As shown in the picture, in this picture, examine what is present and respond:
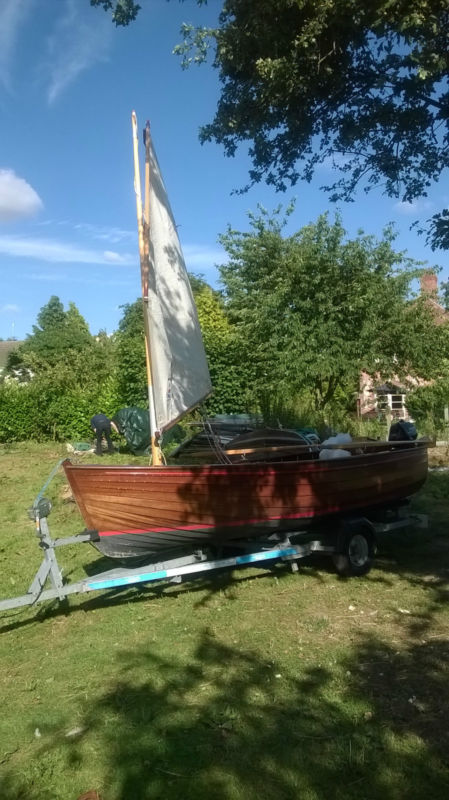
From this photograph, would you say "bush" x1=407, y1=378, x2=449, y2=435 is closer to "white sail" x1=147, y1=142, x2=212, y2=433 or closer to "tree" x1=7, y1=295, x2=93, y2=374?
"white sail" x1=147, y1=142, x2=212, y2=433

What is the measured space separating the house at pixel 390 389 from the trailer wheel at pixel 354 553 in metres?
11.9

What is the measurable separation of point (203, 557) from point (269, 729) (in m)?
2.79

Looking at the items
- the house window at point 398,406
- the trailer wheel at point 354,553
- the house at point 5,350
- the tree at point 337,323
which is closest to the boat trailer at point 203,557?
the trailer wheel at point 354,553

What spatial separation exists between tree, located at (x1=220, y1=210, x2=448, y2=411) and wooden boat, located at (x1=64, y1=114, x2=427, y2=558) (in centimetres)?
940

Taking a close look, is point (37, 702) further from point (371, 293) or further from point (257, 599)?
point (371, 293)

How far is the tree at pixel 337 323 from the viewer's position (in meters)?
17.2

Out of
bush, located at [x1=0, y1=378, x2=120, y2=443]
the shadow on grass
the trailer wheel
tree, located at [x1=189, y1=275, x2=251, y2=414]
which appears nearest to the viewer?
the shadow on grass

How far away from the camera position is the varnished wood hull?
5883mm

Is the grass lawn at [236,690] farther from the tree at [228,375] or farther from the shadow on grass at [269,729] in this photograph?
the tree at [228,375]

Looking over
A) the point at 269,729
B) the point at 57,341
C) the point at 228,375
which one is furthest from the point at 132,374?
the point at 57,341

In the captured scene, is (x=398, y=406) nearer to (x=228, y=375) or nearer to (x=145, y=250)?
(x=228, y=375)

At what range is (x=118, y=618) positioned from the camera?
19.2 feet

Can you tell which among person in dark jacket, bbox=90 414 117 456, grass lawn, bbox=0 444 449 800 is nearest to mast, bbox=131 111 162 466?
grass lawn, bbox=0 444 449 800

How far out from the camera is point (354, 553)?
708 cm
